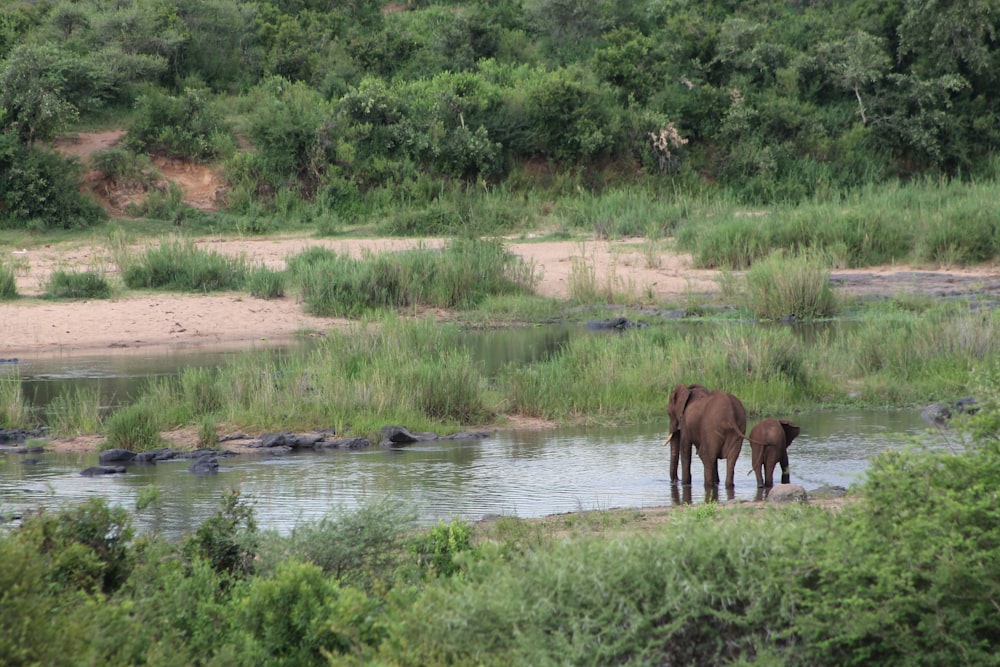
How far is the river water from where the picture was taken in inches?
357

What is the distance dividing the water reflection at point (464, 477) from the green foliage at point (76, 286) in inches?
382

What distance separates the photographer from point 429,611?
4688mm

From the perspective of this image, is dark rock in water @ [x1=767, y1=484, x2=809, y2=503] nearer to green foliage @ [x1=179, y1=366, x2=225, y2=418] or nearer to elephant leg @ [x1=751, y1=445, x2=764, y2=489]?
elephant leg @ [x1=751, y1=445, x2=764, y2=489]

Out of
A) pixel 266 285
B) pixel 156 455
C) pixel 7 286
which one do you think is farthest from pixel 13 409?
pixel 266 285

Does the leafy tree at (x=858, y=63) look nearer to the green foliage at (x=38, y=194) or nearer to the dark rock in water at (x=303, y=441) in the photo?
the green foliage at (x=38, y=194)

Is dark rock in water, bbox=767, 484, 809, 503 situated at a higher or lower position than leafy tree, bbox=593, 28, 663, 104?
lower

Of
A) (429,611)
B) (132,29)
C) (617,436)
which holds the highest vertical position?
(132,29)

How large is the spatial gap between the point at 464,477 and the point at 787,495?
3119 mm

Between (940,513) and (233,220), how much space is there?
87.1 feet

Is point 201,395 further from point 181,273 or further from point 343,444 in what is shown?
point 181,273

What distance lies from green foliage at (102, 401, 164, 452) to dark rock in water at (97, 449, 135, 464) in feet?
0.77

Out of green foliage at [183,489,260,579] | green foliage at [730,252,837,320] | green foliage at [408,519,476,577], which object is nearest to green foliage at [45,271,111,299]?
green foliage at [730,252,837,320]

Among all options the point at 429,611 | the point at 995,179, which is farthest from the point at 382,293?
the point at 995,179

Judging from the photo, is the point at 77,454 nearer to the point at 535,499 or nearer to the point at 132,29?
the point at 535,499
